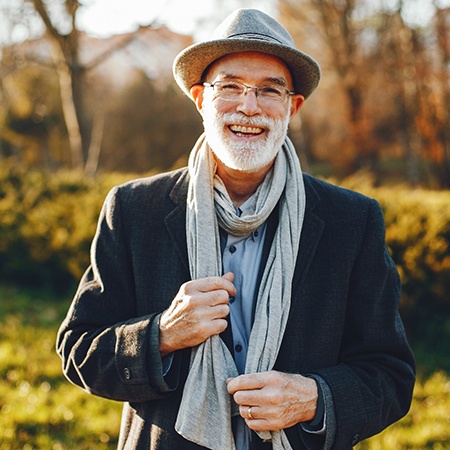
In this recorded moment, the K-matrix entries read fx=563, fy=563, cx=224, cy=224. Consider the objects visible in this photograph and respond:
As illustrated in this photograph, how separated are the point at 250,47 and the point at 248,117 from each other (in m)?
0.24

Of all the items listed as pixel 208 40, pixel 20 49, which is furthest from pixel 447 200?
pixel 20 49

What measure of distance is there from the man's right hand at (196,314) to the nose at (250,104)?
1.94ft

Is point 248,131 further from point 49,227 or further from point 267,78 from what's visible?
point 49,227

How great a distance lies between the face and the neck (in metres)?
0.08

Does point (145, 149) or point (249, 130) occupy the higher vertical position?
point (145, 149)

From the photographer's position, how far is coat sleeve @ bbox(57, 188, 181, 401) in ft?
6.07

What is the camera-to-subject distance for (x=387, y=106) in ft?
70.5

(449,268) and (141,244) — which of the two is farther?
(449,268)

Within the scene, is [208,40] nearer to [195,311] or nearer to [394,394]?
[195,311]

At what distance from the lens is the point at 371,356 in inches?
76.9

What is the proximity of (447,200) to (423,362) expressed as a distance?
181cm

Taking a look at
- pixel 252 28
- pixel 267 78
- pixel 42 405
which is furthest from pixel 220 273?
pixel 42 405

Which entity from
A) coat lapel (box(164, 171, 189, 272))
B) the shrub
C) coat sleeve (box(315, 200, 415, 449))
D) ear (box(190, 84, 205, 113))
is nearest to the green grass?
the shrub

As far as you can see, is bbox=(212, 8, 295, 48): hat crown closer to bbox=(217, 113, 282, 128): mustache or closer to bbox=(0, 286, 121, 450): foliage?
bbox=(217, 113, 282, 128): mustache
